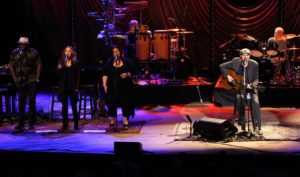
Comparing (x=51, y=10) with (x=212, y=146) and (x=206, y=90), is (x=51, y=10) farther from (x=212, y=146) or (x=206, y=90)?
(x=212, y=146)

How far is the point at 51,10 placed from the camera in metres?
18.1

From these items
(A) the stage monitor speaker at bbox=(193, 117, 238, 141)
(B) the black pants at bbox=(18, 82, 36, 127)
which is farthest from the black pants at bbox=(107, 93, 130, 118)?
(B) the black pants at bbox=(18, 82, 36, 127)

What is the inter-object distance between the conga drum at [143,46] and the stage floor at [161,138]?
1.95 m

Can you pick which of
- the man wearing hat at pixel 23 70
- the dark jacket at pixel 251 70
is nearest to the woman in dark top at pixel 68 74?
the man wearing hat at pixel 23 70

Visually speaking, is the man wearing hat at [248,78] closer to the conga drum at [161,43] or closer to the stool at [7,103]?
the conga drum at [161,43]

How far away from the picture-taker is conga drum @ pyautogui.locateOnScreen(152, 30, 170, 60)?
1512 cm

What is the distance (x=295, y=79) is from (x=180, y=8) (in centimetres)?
437

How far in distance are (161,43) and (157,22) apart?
2665 millimetres

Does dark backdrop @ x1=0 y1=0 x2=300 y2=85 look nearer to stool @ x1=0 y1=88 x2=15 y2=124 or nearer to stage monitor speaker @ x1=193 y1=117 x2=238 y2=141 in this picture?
stool @ x1=0 y1=88 x2=15 y2=124

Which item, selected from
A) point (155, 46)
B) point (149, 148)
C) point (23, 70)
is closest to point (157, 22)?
point (155, 46)

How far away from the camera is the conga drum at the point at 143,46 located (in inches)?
597

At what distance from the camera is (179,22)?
57.7 ft

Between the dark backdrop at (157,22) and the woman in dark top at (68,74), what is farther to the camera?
the dark backdrop at (157,22)

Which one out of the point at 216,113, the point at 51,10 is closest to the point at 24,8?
the point at 51,10
